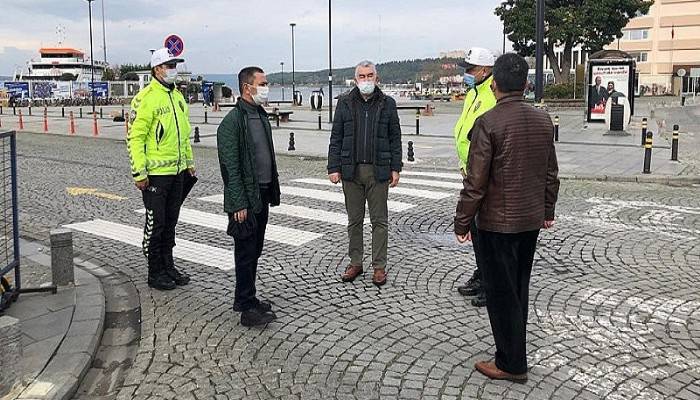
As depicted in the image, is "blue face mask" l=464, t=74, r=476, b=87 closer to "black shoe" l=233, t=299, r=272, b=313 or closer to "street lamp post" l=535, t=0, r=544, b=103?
"black shoe" l=233, t=299, r=272, b=313

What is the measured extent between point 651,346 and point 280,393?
9.25 ft

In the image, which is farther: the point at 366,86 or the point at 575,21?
the point at 575,21

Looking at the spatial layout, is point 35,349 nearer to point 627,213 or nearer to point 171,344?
point 171,344

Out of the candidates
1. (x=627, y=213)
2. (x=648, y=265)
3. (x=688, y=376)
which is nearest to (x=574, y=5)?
(x=627, y=213)

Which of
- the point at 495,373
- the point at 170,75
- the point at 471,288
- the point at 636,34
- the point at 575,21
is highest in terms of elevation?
the point at 636,34

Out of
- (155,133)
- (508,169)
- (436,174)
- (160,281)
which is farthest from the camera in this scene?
(436,174)

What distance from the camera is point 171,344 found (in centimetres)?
497

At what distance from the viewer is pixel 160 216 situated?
6113 mm

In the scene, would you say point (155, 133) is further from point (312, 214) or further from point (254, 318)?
point (312, 214)

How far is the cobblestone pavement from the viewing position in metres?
4.30

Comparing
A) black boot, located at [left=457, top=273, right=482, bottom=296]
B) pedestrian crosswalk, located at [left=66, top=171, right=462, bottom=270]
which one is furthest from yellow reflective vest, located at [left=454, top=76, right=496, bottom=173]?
pedestrian crosswalk, located at [left=66, top=171, right=462, bottom=270]

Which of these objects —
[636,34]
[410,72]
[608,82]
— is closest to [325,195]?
[608,82]

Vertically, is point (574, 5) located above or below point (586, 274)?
above

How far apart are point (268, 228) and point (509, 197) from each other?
17.2ft
